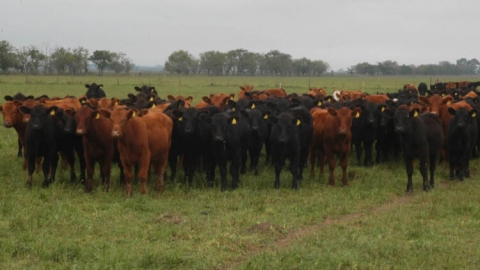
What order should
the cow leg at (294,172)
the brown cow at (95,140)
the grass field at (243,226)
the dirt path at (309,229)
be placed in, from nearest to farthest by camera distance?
the grass field at (243,226) → the dirt path at (309,229) → the brown cow at (95,140) → the cow leg at (294,172)

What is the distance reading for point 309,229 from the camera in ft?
26.2

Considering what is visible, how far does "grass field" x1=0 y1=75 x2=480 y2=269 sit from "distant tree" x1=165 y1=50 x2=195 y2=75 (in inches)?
4255

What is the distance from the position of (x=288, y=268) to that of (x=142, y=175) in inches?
172

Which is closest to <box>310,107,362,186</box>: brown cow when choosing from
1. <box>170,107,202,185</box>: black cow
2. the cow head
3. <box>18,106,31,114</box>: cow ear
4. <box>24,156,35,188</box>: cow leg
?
<box>170,107,202,185</box>: black cow

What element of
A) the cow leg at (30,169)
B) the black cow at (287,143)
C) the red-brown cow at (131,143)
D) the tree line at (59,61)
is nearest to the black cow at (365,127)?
the black cow at (287,143)

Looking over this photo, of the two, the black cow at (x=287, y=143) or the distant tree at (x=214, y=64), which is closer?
the black cow at (x=287, y=143)

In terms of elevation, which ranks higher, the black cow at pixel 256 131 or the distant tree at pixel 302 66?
the distant tree at pixel 302 66

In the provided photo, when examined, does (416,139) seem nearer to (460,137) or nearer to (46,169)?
(460,137)

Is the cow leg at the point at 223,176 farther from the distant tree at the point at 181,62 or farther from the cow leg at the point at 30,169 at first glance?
the distant tree at the point at 181,62

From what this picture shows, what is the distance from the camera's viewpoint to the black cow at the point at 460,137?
11555 mm

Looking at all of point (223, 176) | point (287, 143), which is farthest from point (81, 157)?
point (287, 143)

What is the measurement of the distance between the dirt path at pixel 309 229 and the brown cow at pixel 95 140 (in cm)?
414

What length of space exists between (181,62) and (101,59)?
75.9ft

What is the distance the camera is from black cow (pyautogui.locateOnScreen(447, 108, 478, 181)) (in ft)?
37.9
